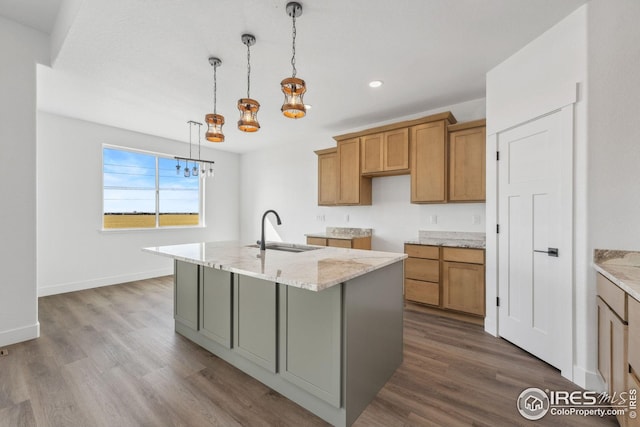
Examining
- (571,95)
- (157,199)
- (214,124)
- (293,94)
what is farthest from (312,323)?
(157,199)

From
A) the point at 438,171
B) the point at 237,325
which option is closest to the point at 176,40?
the point at 237,325

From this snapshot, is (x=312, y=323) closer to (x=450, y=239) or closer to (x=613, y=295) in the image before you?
(x=613, y=295)

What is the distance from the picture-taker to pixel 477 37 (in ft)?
7.49

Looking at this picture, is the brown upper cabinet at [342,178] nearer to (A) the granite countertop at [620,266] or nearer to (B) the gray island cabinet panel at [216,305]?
(B) the gray island cabinet panel at [216,305]

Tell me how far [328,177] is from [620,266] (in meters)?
3.56

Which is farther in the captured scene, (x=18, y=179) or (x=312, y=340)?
(x=18, y=179)

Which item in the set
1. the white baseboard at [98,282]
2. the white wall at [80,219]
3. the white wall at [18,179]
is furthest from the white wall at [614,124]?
the white baseboard at [98,282]

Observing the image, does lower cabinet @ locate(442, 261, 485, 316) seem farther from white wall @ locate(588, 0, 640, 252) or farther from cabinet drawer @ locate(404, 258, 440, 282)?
white wall @ locate(588, 0, 640, 252)

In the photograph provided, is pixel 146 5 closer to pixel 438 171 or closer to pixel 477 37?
pixel 477 37

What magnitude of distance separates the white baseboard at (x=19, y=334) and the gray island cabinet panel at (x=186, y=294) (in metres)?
1.35

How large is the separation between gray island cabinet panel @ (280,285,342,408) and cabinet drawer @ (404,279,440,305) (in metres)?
2.19

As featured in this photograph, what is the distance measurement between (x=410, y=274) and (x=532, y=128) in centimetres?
203

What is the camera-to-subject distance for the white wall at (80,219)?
4.02 m

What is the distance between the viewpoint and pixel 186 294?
8.86ft
